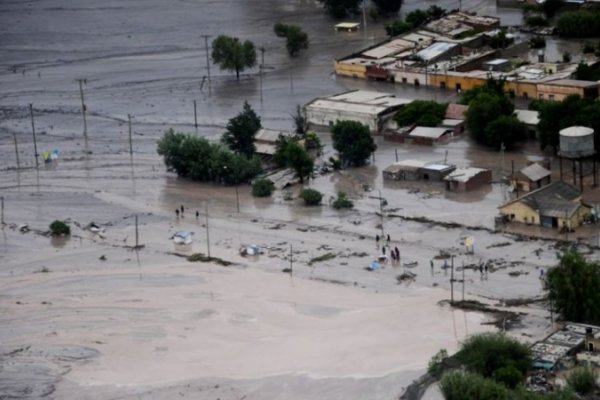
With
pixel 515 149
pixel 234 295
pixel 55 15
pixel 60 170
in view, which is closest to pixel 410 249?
pixel 234 295

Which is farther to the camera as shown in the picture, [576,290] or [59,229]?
[59,229]

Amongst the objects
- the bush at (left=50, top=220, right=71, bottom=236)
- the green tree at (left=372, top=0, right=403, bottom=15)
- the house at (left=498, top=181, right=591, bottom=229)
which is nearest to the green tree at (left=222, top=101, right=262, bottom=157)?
the bush at (left=50, top=220, right=71, bottom=236)

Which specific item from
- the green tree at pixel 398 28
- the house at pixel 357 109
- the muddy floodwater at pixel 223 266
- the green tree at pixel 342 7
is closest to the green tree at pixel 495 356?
the muddy floodwater at pixel 223 266

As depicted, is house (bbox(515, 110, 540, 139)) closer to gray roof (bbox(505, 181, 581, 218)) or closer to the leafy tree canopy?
gray roof (bbox(505, 181, 581, 218))

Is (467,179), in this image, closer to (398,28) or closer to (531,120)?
(531,120)

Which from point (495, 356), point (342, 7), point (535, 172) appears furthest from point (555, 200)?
point (342, 7)

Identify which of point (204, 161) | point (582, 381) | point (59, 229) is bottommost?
point (582, 381)

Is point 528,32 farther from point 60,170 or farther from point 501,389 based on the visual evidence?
Answer: point 501,389
